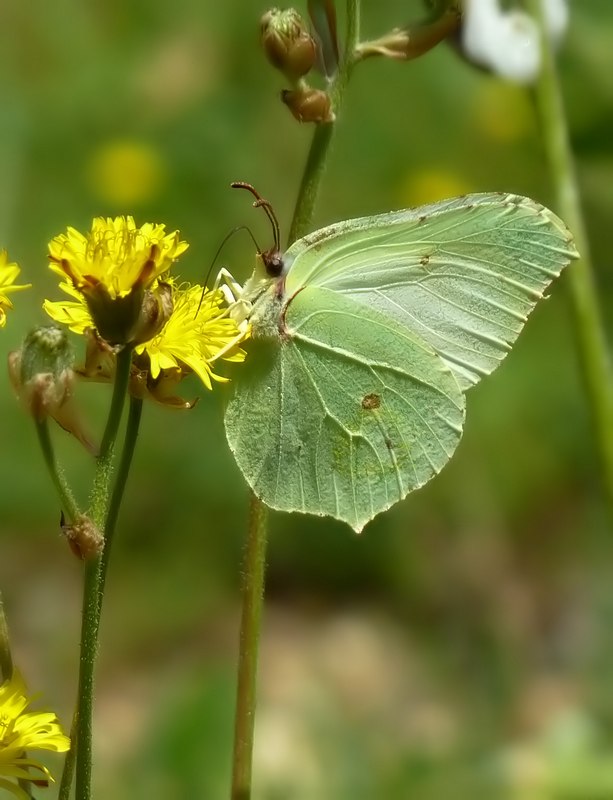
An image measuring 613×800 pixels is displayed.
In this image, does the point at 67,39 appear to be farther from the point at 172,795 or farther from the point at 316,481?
the point at 316,481

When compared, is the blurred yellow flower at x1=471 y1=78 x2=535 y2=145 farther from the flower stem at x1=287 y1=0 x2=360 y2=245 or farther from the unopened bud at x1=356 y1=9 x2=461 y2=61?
the flower stem at x1=287 y1=0 x2=360 y2=245

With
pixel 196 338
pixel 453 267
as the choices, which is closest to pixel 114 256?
pixel 196 338

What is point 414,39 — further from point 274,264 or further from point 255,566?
point 255,566

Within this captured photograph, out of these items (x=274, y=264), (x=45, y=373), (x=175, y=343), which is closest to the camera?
(x=45, y=373)

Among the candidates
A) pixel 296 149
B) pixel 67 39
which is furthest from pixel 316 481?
pixel 67 39

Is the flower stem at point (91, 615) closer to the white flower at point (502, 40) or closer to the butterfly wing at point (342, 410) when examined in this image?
the butterfly wing at point (342, 410)

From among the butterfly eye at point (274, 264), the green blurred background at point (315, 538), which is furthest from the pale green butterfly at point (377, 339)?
the green blurred background at point (315, 538)

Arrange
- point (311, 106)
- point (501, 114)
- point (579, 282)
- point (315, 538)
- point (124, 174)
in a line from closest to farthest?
point (311, 106) → point (579, 282) → point (315, 538) → point (124, 174) → point (501, 114)
